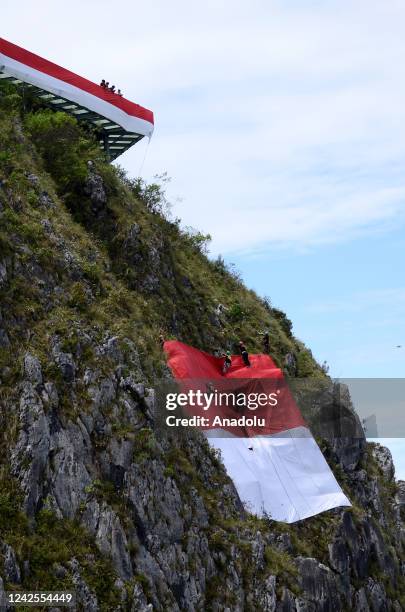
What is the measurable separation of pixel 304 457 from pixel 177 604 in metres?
14.6

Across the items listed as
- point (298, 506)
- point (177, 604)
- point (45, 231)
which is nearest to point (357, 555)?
point (298, 506)

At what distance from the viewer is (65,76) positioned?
54500 mm

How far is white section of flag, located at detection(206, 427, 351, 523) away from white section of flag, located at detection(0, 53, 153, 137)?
2465 centimetres

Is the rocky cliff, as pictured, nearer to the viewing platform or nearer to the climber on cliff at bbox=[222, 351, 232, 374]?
the viewing platform

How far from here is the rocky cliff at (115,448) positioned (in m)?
29.4

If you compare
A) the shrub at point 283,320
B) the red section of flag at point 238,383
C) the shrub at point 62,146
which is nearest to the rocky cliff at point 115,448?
the shrub at point 62,146

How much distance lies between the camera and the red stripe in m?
52.6

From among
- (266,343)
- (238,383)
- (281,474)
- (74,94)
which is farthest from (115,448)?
(74,94)

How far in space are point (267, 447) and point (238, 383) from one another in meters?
4.01

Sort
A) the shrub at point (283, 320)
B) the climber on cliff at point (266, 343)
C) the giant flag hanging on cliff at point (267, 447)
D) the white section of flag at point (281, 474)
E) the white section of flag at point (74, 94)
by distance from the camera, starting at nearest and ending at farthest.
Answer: the white section of flag at point (281, 474), the giant flag hanging on cliff at point (267, 447), the climber on cliff at point (266, 343), the white section of flag at point (74, 94), the shrub at point (283, 320)

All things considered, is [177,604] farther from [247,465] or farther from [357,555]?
[357,555]

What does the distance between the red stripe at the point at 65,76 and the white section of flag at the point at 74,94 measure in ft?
0.68

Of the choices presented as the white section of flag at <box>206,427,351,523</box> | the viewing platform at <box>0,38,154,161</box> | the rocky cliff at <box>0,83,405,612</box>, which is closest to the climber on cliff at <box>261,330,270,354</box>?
the rocky cliff at <box>0,83,405,612</box>

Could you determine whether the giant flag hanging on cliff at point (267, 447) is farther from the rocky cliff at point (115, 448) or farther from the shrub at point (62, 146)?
the shrub at point (62, 146)
